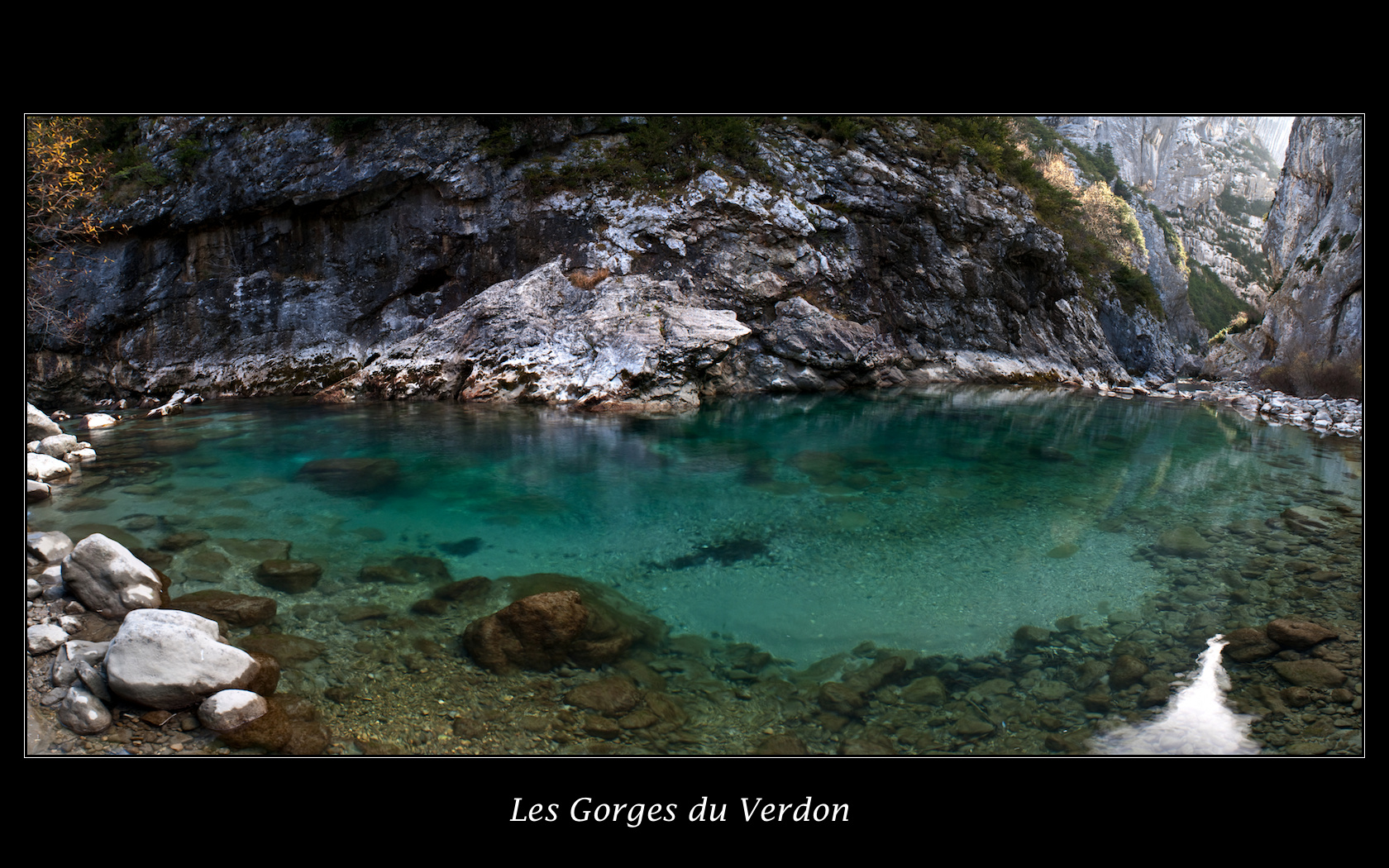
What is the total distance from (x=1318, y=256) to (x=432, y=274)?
39.8 metres

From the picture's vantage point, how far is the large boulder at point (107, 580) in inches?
223

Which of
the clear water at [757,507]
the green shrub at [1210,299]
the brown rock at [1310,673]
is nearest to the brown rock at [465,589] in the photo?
the clear water at [757,507]

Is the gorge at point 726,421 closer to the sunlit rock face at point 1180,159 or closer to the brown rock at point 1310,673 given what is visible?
the brown rock at point 1310,673

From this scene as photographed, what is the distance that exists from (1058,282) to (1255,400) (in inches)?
518

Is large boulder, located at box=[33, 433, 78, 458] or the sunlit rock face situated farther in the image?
the sunlit rock face

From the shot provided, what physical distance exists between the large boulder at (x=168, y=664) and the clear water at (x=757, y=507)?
79.3 inches

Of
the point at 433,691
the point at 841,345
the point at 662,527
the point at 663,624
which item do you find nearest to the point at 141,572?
the point at 433,691

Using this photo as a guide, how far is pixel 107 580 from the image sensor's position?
577 centimetres

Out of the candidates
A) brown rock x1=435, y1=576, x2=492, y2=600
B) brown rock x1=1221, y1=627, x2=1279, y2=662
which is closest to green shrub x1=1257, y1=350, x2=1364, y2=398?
brown rock x1=1221, y1=627, x2=1279, y2=662

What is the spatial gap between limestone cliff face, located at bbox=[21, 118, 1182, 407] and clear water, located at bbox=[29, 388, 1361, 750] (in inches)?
259

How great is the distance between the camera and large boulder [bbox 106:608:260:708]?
4211 mm

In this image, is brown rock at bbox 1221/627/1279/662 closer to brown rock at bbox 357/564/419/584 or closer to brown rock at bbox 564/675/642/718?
brown rock at bbox 564/675/642/718

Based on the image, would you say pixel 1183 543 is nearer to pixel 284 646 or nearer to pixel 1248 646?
pixel 1248 646

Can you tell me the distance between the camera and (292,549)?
7941mm
